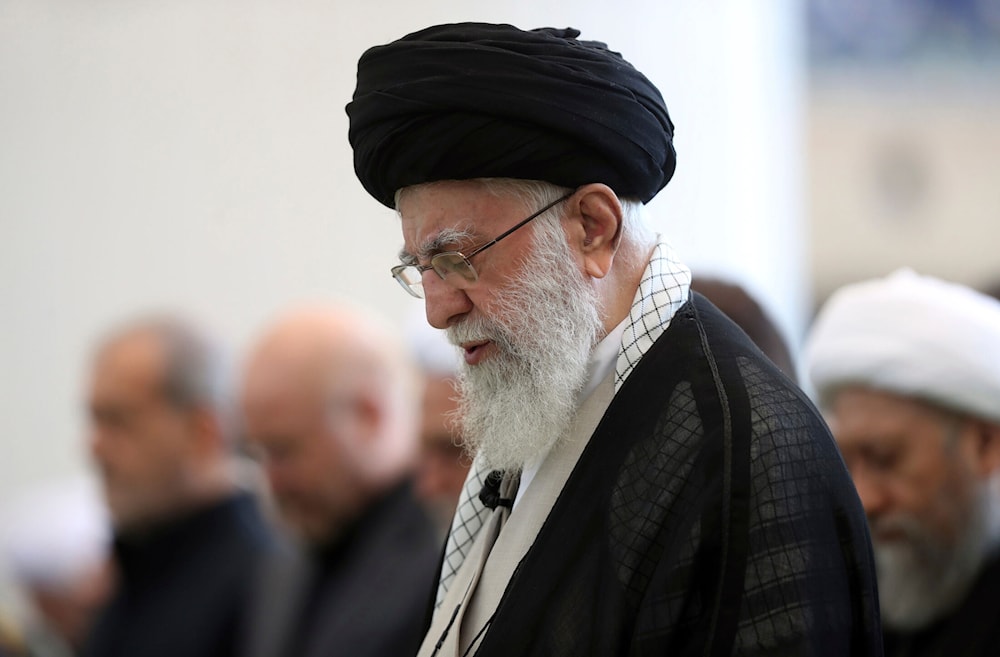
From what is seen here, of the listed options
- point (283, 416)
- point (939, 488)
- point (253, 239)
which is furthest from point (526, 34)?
point (253, 239)

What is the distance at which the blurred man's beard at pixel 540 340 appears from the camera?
2.12 m

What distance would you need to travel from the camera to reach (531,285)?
2.13m

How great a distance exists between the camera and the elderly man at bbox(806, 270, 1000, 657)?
3117 millimetres

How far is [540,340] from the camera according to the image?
7.05 ft

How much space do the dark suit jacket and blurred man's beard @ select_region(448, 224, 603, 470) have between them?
1.41 metres

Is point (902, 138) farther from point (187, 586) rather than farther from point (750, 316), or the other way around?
point (750, 316)

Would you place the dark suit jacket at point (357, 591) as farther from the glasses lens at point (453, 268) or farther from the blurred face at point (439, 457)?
the glasses lens at point (453, 268)

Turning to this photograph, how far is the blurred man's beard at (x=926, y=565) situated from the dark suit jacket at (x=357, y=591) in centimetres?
114

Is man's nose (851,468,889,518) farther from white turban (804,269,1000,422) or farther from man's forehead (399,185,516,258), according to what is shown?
man's forehead (399,185,516,258)

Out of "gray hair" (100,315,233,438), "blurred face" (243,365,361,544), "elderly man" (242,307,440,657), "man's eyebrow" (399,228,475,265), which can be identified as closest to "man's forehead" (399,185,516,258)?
"man's eyebrow" (399,228,475,265)

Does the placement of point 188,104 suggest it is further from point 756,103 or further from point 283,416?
point 283,416

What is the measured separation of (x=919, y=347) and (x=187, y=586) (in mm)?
2827

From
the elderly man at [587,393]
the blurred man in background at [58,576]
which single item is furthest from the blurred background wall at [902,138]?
the elderly man at [587,393]

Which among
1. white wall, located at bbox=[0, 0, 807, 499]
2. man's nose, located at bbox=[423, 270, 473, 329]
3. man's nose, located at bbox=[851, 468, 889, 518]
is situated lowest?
man's nose, located at bbox=[851, 468, 889, 518]
